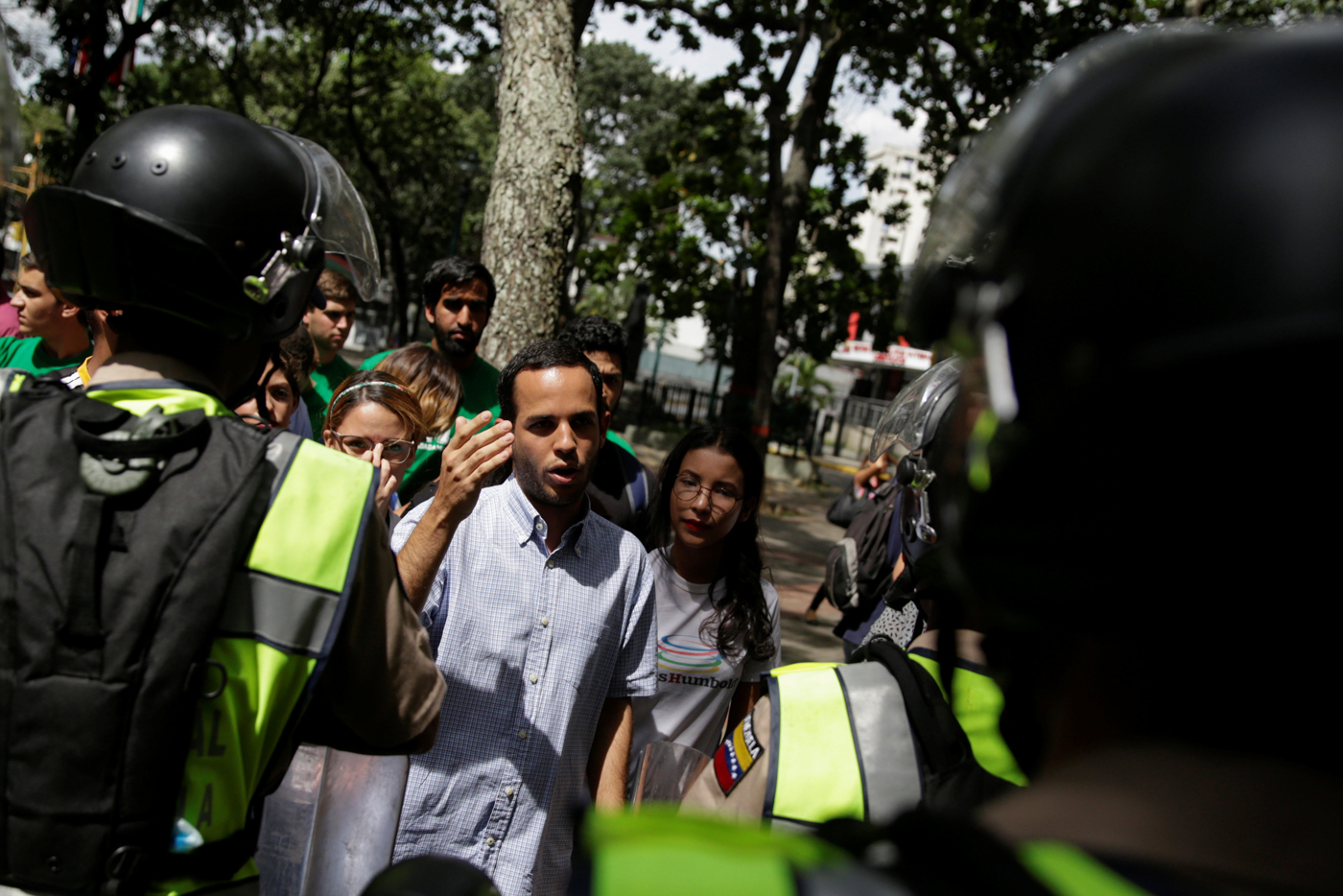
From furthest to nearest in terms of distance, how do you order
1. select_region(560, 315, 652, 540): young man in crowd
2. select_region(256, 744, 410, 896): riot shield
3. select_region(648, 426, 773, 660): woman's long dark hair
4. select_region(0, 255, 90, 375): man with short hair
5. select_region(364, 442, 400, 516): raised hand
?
select_region(0, 255, 90, 375): man with short hair < select_region(560, 315, 652, 540): young man in crowd < select_region(648, 426, 773, 660): woman's long dark hair < select_region(364, 442, 400, 516): raised hand < select_region(256, 744, 410, 896): riot shield

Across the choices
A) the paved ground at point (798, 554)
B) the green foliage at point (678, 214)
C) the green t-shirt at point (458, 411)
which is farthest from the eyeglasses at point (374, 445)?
the green foliage at point (678, 214)

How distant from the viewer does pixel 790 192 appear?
1107 centimetres

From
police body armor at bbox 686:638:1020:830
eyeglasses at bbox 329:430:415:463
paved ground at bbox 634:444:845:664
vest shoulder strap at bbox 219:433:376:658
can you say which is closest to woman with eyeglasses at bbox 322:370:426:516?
eyeglasses at bbox 329:430:415:463

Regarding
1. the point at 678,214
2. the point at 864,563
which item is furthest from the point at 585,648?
the point at 678,214

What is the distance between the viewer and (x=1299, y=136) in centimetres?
64

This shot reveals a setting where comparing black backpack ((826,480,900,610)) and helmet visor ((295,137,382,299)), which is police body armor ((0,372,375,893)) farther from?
black backpack ((826,480,900,610))

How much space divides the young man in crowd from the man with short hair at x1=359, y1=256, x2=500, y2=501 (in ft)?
1.40

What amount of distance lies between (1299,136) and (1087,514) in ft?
0.92

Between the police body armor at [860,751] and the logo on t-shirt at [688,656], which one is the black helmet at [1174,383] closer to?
the police body armor at [860,751]

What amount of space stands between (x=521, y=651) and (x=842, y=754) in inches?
51.1

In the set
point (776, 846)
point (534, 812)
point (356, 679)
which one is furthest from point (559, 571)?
point (776, 846)

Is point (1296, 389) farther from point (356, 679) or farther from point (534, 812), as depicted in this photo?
point (534, 812)

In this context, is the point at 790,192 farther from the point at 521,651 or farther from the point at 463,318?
the point at 521,651

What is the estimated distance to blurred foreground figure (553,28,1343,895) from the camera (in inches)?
24.1
